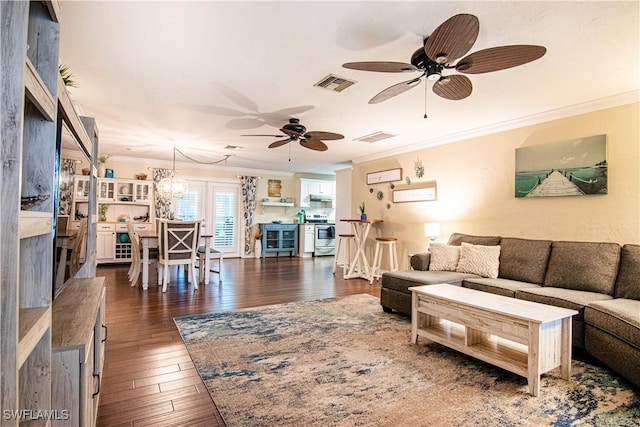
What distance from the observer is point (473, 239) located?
4398 mm

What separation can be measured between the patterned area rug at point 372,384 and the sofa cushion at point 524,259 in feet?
3.75

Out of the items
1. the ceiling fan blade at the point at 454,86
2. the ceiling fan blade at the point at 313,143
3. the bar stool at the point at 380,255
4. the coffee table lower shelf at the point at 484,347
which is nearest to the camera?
the coffee table lower shelf at the point at 484,347

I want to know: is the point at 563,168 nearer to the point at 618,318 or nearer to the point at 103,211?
the point at 618,318

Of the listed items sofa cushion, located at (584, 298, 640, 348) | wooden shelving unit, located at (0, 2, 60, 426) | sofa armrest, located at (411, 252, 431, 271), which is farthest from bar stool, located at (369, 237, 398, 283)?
wooden shelving unit, located at (0, 2, 60, 426)

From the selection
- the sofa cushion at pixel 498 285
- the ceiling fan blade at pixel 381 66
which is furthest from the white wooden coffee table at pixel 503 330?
the ceiling fan blade at pixel 381 66

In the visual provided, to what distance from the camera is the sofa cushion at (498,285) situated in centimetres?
326

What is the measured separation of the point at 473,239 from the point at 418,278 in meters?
1.27

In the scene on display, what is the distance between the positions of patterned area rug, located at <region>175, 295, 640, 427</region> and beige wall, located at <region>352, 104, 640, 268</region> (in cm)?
178

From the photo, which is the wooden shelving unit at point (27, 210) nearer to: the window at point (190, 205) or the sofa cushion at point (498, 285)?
the sofa cushion at point (498, 285)

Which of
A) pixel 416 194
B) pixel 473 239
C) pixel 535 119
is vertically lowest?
pixel 473 239

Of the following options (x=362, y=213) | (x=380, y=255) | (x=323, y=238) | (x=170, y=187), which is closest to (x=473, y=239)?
(x=380, y=255)

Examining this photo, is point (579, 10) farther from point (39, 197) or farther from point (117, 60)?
point (117, 60)

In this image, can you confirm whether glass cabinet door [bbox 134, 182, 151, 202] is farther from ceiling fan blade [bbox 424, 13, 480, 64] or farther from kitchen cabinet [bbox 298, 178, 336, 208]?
ceiling fan blade [bbox 424, 13, 480, 64]

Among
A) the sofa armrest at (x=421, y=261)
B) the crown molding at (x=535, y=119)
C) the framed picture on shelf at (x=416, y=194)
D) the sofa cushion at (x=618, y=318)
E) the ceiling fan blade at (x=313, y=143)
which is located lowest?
the sofa cushion at (x=618, y=318)
